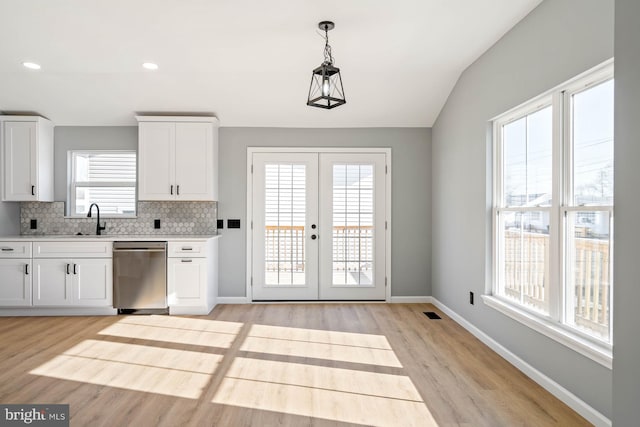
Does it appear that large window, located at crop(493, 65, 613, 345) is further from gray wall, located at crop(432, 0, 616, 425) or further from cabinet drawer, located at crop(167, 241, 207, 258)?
cabinet drawer, located at crop(167, 241, 207, 258)

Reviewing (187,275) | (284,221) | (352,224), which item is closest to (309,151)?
(284,221)

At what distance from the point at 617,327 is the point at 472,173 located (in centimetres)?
316

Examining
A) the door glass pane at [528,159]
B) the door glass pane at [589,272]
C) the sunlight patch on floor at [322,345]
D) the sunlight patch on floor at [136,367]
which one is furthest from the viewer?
the sunlight patch on floor at [322,345]

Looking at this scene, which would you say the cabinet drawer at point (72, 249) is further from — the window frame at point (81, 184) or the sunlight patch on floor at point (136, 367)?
the sunlight patch on floor at point (136, 367)

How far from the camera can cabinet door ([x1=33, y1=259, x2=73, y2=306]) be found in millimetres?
4496

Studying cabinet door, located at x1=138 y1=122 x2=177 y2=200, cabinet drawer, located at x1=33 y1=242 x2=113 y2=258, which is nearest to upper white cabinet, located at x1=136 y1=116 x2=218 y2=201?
cabinet door, located at x1=138 y1=122 x2=177 y2=200

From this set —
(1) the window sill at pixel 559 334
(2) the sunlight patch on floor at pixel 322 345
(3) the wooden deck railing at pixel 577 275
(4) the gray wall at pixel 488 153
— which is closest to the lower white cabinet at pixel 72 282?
(2) the sunlight patch on floor at pixel 322 345

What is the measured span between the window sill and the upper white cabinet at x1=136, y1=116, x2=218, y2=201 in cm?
342

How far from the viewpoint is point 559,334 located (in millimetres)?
2506

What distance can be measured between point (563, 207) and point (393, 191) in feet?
8.95

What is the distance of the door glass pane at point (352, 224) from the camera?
5.23 meters

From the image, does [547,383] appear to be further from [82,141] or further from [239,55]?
A: [82,141]

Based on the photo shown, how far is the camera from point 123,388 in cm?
269

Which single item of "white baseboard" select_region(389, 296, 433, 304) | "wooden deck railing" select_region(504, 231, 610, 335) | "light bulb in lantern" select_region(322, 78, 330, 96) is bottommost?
"white baseboard" select_region(389, 296, 433, 304)
